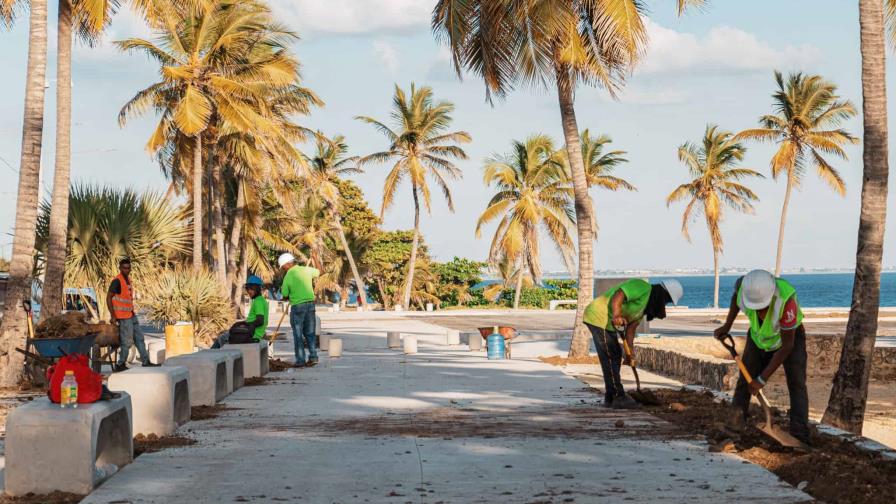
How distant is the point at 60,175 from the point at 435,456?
37.1 ft

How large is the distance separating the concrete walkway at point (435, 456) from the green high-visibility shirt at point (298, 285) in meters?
4.37

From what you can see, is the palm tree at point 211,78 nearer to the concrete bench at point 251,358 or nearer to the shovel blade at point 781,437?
the concrete bench at point 251,358

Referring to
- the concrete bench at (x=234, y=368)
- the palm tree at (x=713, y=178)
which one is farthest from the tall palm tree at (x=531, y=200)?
the concrete bench at (x=234, y=368)

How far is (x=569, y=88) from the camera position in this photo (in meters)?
21.5

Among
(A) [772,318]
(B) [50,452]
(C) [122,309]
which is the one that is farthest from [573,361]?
(B) [50,452]

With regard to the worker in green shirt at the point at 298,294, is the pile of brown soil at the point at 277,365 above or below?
below

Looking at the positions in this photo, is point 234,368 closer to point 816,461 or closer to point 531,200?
point 816,461

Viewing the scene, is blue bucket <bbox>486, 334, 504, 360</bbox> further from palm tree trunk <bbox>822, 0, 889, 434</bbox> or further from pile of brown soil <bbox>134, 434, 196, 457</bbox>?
pile of brown soil <bbox>134, 434, 196, 457</bbox>

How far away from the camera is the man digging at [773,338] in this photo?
8.92 meters

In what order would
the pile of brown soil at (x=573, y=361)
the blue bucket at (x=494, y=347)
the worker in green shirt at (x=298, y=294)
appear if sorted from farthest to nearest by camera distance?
1. the blue bucket at (x=494, y=347)
2. the pile of brown soil at (x=573, y=361)
3. the worker in green shirt at (x=298, y=294)

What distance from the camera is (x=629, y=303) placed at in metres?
12.0

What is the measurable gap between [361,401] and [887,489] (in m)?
7.22

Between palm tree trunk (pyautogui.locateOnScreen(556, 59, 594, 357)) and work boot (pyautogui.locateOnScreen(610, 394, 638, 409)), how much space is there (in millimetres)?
8611

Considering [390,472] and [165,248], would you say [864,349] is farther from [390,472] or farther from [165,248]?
[165,248]
